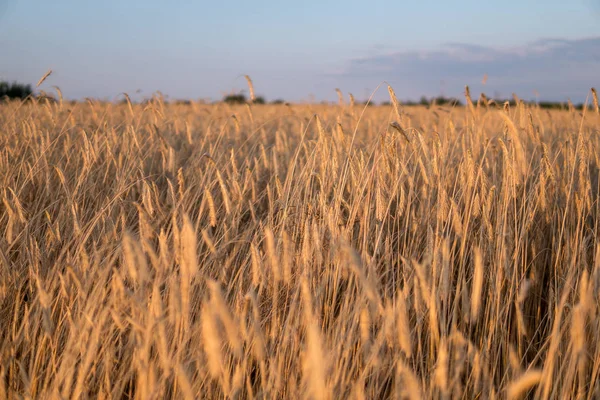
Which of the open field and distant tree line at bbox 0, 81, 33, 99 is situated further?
distant tree line at bbox 0, 81, 33, 99

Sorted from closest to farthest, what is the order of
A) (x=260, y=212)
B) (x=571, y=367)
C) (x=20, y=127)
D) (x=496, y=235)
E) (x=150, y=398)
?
(x=150, y=398) → (x=571, y=367) → (x=496, y=235) → (x=260, y=212) → (x=20, y=127)

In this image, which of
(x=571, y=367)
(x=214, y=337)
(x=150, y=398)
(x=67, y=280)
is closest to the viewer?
(x=214, y=337)

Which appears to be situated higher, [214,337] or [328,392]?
[214,337]

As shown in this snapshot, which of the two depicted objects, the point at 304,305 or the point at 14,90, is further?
the point at 14,90

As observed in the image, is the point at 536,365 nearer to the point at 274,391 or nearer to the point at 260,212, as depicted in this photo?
the point at 274,391

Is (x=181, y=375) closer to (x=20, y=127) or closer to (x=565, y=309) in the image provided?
(x=565, y=309)

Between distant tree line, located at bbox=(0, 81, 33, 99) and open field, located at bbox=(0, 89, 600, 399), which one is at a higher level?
distant tree line, located at bbox=(0, 81, 33, 99)

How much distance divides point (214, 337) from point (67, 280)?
3.02ft

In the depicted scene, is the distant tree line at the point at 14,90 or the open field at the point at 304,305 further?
the distant tree line at the point at 14,90

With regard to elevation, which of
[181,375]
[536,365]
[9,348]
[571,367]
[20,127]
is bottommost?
[536,365]

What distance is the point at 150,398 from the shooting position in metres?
1.11

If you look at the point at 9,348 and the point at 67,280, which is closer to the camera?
the point at 9,348

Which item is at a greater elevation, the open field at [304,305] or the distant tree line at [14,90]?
the distant tree line at [14,90]

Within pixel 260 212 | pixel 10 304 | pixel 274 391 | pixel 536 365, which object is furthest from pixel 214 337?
pixel 260 212
